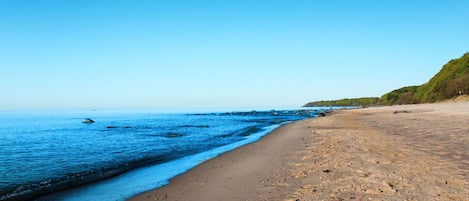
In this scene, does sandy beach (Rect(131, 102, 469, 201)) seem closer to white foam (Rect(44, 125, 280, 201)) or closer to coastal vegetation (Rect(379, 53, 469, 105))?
white foam (Rect(44, 125, 280, 201))

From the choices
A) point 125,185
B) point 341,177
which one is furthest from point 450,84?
point 125,185

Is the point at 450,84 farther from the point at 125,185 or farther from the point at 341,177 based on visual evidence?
the point at 125,185

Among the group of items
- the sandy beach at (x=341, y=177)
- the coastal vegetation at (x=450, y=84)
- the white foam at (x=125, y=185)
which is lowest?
the white foam at (x=125, y=185)

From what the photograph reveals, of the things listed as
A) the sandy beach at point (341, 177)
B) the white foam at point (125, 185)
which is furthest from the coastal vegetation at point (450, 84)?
the white foam at point (125, 185)

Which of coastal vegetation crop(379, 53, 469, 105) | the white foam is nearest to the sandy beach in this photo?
the white foam

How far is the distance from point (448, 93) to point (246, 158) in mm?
71378

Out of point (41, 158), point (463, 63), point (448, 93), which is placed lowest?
point (41, 158)

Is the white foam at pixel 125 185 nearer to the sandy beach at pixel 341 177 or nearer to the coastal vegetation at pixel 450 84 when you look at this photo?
the sandy beach at pixel 341 177

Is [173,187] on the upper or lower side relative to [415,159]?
lower

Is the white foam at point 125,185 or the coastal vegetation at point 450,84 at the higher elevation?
the coastal vegetation at point 450,84

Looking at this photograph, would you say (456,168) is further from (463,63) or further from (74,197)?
(463,63)

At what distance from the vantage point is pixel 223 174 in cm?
1148

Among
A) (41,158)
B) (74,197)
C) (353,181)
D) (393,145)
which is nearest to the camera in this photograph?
(353,181)

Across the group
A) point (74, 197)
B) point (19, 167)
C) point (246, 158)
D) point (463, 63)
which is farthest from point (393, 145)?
point (463, 63)
